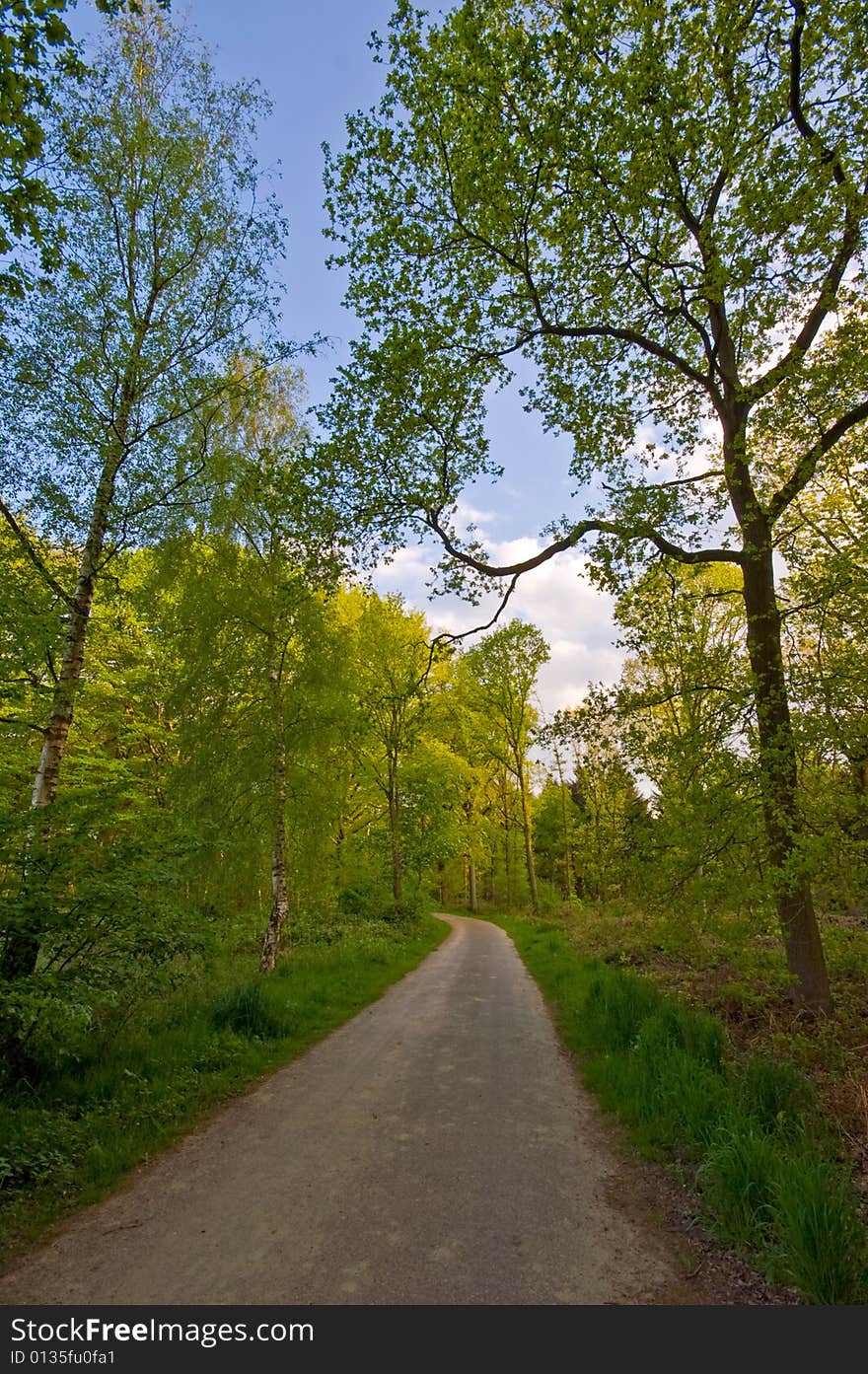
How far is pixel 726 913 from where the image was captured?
7375 millimetres

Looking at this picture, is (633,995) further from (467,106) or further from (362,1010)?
(467,106)

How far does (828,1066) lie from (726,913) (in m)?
1.75

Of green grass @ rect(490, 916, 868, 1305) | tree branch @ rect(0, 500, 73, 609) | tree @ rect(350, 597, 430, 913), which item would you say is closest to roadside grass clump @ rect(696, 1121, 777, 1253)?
green grass @ rect(490, 916, 868, 1305)

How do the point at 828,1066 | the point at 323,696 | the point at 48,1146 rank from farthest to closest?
the point at 323,696, the point at 828,1066, the point at 48,1146

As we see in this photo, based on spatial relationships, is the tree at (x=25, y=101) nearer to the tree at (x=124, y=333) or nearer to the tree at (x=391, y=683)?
the tree at (x=124, y=333)

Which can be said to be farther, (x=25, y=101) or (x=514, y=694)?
(x=514, y=694)

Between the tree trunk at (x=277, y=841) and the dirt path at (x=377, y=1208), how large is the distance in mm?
4598

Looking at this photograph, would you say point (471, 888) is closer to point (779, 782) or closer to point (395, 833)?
point (395, 833)

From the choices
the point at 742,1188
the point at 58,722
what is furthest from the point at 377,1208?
the point at 58,722

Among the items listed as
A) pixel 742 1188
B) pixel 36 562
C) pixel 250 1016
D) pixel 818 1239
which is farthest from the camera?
pixel 250 1016

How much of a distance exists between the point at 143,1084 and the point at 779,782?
737 centimetres

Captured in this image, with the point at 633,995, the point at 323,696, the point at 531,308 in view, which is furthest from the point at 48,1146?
the point at 531,308

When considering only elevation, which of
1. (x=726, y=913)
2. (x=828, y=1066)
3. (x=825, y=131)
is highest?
(x=825, y=131)

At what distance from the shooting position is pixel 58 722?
23.4 ft
